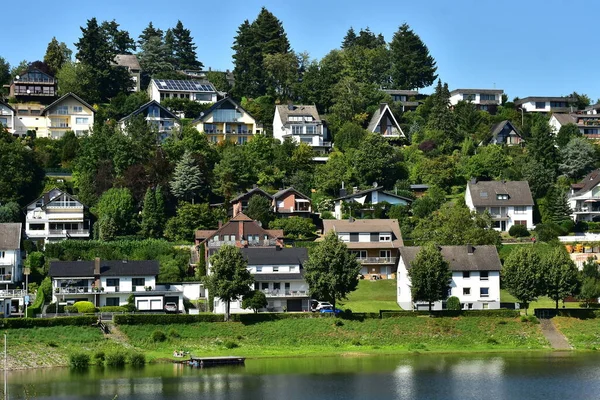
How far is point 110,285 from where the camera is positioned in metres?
86.2

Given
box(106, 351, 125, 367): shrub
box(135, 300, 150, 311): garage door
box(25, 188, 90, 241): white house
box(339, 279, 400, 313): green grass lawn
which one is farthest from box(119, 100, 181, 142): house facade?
box(106, 351, 125, 367): shrub

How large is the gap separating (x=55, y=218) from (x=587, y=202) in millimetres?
49146

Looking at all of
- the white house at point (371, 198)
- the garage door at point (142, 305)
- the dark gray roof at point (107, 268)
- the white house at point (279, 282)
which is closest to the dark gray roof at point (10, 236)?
the dark gray roof at point (107, 268)

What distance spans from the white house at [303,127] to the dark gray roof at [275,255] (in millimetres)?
34767

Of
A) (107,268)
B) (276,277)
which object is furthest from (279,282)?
(107,268)

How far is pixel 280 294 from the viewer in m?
86.6

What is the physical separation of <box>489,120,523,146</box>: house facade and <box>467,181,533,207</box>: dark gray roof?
1751cm

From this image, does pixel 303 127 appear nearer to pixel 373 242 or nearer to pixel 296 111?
pixel 296 111

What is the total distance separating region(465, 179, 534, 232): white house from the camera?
4218 inches

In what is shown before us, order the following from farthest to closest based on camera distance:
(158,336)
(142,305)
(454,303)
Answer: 1. (142,305)
2. (454,303)
3. (158,336)

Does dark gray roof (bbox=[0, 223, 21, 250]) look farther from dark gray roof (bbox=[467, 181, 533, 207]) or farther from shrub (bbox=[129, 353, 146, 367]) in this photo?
dark gray roof (bbox=[467, 181, 533, 207])

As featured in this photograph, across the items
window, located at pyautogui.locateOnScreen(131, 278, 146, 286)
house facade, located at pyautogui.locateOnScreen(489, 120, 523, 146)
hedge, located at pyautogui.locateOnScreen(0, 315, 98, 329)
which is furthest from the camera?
house facade, located at pyautogui.locateOnScreen(489, 120, 523, 146)

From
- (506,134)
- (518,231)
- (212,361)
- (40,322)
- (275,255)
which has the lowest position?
(212,361)

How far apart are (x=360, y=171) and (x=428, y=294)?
3202 cm
